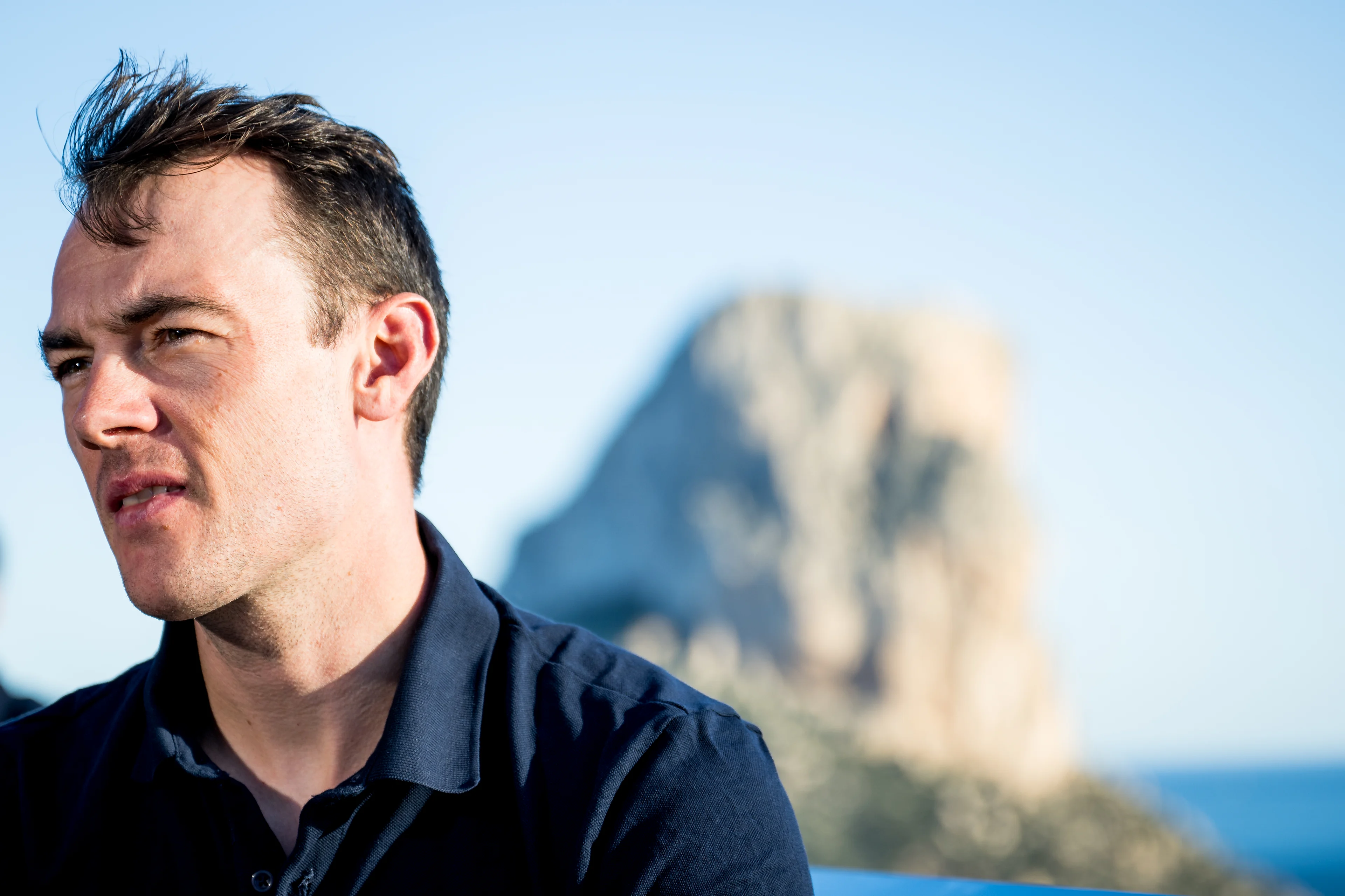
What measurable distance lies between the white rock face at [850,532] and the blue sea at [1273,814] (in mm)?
3850

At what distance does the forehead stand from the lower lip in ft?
0.78

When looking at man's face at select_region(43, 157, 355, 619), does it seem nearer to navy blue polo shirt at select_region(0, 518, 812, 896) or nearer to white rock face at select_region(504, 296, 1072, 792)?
navy blue polo shirt at select_region(0, 518, 812, 896)

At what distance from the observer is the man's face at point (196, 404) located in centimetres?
131

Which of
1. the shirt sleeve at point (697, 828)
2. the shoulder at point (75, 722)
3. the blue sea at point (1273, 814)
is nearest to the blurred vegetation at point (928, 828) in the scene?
the blue sea at point (1273, 814)

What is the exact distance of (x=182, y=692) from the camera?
1.50m

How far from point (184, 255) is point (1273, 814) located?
65802 mm

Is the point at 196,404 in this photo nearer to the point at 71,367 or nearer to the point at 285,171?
the point at 71,367

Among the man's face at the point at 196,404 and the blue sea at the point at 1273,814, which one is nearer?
the man's face at the point at 196,404

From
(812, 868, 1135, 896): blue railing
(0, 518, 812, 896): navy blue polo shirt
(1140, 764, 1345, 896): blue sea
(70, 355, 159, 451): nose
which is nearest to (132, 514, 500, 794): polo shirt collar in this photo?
(0, 518, 812, 896): navy blue polo shirt

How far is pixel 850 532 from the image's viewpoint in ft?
69.5

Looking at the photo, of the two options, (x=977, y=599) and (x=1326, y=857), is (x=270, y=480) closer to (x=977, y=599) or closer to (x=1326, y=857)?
(x=977, y=599)

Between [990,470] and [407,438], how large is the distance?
71.1ft

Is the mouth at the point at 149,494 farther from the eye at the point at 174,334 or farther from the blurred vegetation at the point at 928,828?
the blurred vegetation at the point at 928,828

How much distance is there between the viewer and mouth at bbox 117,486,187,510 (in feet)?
4.34
